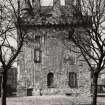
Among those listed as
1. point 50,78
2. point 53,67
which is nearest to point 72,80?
point 50,78

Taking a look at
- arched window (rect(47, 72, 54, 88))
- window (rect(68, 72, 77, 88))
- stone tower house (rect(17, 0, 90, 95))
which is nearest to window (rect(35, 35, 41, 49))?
stone tower house (rect(17, 0, 90, 95))

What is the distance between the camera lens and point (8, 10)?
56.8ft

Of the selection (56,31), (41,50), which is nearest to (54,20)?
(56,31)

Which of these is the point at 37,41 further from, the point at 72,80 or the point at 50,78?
the point at 72,80

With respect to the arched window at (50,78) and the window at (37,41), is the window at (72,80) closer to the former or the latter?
the arched window at (50,78)

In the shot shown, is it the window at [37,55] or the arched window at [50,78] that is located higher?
the window at [37,55]

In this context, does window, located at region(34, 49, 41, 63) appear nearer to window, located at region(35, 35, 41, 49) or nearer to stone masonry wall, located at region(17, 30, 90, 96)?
stone masonry wall, located at region(17, 30, 90, 96)

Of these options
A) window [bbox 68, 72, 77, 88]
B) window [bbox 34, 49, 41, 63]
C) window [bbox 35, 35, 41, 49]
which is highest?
window [bbox 35, 35, 41, 49]

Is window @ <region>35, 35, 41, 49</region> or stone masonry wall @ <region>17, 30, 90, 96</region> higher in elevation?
window @ <region>35, 35, 41, 49</region>

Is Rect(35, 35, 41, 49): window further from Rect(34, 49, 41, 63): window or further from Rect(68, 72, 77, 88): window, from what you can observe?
Rect(68, 72, 77, 88): window

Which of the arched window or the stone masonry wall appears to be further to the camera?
the arched window

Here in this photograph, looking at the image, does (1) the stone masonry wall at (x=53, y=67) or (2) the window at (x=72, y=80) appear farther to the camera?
(2) the window at (x=72, y=80)

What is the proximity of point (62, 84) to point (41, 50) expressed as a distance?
4901 millimetres

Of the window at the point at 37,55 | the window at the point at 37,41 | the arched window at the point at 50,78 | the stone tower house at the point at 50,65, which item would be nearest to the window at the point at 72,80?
the stone tower house at the point at 50,65
